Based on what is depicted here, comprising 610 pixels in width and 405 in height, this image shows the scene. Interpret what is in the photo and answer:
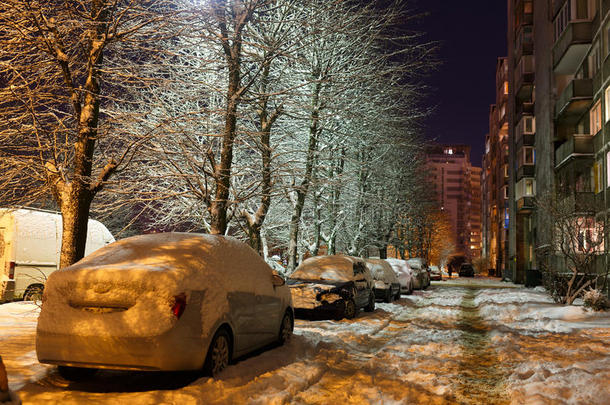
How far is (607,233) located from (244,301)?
51.1ft

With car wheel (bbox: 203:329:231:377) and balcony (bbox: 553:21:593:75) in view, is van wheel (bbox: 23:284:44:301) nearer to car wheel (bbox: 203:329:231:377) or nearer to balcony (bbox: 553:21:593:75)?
car wheel (bbox: 203:329:231:377)

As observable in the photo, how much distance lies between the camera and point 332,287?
14.4m

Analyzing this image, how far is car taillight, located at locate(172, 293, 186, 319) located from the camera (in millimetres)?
6312

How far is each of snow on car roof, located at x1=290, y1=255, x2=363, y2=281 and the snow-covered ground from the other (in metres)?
2.70

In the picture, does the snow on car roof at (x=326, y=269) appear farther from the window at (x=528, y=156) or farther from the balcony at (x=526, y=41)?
the balcony at (x=526, y=41)

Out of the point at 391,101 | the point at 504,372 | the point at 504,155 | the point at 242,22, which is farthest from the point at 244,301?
the point at 504,155

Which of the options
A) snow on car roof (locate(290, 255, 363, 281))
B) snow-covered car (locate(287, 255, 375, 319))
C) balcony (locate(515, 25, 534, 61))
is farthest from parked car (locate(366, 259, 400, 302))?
balcony (locate(515, 25, 534, 61))

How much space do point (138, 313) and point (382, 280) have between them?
16.3m

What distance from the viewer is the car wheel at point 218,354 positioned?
680cm

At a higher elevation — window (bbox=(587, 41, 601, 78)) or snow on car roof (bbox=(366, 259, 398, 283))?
window (bbox=(587, 41, 601, 78))

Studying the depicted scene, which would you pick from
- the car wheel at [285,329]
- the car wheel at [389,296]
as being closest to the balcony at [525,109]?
the car wheel at [389,296]

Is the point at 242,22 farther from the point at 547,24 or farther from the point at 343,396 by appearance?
the point at 547,24

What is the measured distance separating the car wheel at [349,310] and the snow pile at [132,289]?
761cm

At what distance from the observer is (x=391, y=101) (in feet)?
77.4
